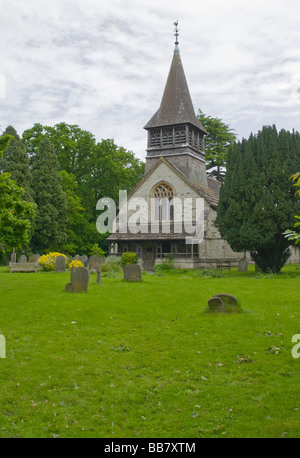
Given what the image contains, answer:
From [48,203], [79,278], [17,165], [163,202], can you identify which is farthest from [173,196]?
[79,278]

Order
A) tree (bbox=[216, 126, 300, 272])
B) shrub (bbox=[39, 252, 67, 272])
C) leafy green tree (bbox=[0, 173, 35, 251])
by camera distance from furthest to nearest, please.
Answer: shrub (bbox=[39, 252, 67, 272])
tree (bbox=[216, 126, 300, 272])
leafy green tree (bbox=[0, 173, 35, 251])

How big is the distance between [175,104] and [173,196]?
8.77 m

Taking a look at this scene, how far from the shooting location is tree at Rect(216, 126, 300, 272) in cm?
2330

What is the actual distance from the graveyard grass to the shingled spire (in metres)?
23.5

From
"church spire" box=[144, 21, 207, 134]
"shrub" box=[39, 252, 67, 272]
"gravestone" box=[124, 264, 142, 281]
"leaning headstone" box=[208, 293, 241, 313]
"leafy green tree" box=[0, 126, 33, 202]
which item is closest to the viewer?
"leaning headstone" box=[208, 293, 241, 313]

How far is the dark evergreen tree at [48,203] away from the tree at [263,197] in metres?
17.6

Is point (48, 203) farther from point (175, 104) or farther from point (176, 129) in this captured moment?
point (175, 104)

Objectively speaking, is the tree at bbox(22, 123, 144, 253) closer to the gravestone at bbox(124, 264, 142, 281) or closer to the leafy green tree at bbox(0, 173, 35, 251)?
the gravestone at bbox(124, 264, 142, 281)

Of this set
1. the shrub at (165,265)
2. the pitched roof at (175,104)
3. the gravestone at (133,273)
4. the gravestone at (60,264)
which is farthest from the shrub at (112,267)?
the pitched roof at (175,104)

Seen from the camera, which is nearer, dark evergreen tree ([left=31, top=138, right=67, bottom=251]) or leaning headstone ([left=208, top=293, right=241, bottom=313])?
leaning headstone ([left=208, top=293, right=241, bottom=313])

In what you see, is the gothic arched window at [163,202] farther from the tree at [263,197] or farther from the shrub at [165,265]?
the tree at [263,197]

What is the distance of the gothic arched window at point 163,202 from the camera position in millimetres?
33969

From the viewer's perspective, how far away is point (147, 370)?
824cm

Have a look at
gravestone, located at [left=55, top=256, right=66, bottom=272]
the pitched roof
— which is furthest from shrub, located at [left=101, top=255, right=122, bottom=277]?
the pitched roof
